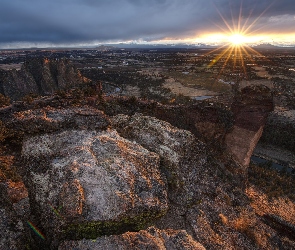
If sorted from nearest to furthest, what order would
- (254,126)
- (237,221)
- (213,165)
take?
1. (237,221)
2. (213,165)
3. (254,126)

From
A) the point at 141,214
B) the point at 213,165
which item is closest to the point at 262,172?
the point at 213,165

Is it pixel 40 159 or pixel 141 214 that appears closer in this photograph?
pixel 141 214

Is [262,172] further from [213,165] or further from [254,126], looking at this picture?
[213,165]

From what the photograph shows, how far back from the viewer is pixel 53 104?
46.9ft

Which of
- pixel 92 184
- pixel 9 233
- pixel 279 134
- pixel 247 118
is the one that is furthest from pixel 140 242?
pixel 279 134

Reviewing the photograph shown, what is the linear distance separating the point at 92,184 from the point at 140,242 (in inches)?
A: 99.0

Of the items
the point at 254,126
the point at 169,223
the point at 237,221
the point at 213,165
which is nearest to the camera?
the point at 169,223

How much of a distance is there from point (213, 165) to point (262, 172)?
7998 mm

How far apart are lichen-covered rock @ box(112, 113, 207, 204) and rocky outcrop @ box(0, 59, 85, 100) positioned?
110 ft

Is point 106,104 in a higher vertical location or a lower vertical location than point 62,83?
higher

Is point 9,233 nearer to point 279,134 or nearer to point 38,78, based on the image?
point 279,134

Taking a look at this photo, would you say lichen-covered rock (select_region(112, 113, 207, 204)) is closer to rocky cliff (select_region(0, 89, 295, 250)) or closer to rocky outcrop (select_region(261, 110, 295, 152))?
rocky cliff (select_region(0, 89, 295, 250))

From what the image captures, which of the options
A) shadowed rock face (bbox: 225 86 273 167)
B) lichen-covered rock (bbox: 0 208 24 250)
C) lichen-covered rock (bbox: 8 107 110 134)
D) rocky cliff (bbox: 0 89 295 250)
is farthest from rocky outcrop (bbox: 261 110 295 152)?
lichen-covered rock (bbox: 0 208 24 250)

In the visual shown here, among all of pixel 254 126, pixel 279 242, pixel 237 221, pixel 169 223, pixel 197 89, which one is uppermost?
pixel 254 126
